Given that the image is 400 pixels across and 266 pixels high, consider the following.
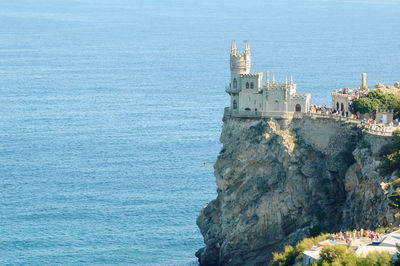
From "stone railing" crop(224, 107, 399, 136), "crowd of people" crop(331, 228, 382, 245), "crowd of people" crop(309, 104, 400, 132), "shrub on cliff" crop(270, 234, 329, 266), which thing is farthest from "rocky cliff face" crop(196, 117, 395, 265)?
"shrub on cliff" crop(270, 234, 329, 266)

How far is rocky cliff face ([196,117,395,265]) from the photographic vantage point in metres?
91.4

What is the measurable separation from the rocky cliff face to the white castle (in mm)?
1082

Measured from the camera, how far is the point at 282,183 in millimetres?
92688

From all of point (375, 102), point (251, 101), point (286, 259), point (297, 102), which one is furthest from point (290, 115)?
point (286, 259)

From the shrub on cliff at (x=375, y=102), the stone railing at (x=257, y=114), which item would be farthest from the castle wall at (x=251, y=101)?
the shrub on cliff at (x=375, y=102)

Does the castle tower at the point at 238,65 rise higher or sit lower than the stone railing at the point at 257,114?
higher

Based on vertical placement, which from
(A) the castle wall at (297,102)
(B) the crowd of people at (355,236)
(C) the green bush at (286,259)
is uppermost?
(A) the castle wall at (297,102)

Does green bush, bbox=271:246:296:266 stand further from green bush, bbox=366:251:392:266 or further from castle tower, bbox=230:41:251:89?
castle tower, bbox=230:41:251:89

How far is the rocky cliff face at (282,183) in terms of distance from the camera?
91438mm

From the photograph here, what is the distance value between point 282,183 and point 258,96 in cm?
891

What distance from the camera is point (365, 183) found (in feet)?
274

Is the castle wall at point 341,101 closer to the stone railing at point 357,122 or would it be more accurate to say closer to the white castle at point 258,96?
the stone railing at point 357,122

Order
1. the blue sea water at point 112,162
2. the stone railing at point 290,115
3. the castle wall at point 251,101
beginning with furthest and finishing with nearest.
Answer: the blue sea water at point 112,162, the castle wall at point 251,101, the stone railing at point 290,115

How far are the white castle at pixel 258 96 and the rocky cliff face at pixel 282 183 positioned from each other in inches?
42.6
